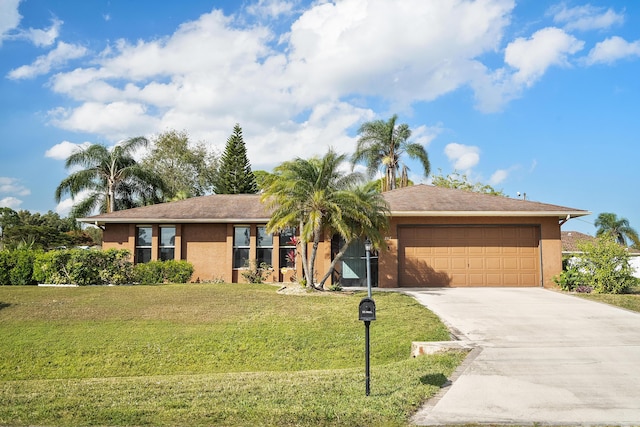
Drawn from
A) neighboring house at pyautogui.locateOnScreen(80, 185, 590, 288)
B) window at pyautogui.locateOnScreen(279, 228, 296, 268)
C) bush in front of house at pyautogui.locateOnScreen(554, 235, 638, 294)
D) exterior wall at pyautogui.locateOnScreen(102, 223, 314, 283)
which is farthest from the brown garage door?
exterior wall at pyautogui.locateOnScreen(102, 223, 314, 283)

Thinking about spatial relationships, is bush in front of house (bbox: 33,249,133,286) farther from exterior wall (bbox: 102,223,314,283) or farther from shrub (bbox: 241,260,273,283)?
shrub (bbox: 241,260,273,283)

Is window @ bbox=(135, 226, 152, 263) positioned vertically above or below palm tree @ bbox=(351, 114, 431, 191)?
below

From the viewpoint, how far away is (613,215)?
50.5 meters

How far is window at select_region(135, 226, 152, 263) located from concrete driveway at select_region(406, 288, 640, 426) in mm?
12346

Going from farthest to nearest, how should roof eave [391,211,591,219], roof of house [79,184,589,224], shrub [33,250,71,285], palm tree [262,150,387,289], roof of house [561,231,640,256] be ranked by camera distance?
1. roof of house [561,231,640,256]
2. roof of house [79,184,589,224]
3. roof eave [391,211,591,219]
4. shrub [33,250,71,285]
5. palm tree [262,150,387,289]

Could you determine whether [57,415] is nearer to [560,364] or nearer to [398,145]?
[560,364]

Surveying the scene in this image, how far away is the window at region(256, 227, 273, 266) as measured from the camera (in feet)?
69.0

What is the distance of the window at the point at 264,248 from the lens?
21031 mm

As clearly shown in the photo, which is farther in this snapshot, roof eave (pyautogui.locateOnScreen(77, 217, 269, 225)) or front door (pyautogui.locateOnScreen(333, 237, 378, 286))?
roof eave (pyautogui.locateOnScreen(77, 217, 269, 225))

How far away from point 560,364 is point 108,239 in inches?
723

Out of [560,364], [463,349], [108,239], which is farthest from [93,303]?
[560,364]

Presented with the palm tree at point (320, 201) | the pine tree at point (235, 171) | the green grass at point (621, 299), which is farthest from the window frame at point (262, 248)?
the pine tree at point (235, 171)

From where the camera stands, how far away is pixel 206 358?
10.3 meters

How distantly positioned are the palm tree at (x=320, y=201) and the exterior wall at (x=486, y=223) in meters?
2.11
